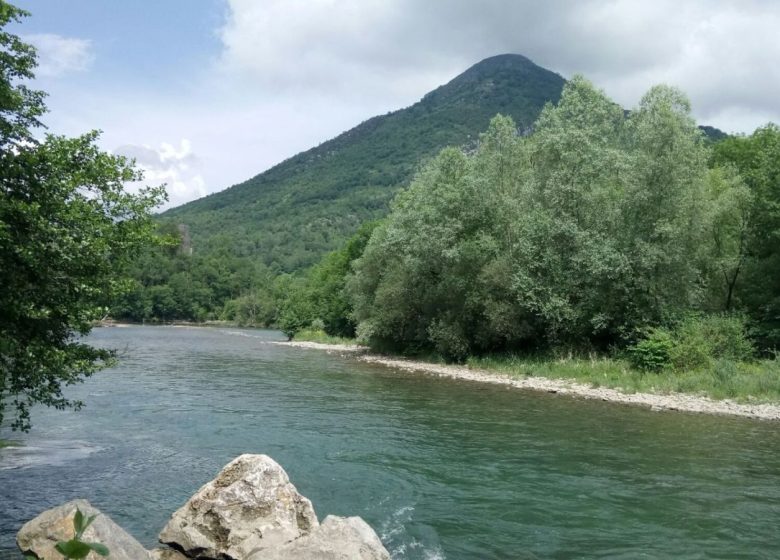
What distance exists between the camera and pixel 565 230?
37.1m

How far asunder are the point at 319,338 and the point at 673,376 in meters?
54.1

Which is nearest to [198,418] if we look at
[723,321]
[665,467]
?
[665,467]

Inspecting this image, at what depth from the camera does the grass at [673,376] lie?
2772cm

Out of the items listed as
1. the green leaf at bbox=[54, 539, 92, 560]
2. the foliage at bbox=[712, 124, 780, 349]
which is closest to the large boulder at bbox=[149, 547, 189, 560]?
the green leaf at bbox=[54, 539, 92, 560]

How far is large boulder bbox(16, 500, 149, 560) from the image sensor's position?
26.9 ft

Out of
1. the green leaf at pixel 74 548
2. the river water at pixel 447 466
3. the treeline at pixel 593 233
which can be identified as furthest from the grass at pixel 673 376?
the green leaf at pixel 74 548

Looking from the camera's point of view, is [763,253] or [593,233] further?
[763,253]

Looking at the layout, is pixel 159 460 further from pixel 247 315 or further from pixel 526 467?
pixel 247 315

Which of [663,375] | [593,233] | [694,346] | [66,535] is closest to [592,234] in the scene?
[593,233]

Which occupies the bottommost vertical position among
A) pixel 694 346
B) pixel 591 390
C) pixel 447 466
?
pixel 447 466

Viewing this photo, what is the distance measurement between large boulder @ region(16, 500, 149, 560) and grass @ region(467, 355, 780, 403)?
26.7 metres

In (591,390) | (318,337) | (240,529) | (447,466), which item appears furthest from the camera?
(318,337)

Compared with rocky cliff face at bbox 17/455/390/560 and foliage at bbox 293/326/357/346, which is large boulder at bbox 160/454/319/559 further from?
foliage at bbox 293/326/357/346

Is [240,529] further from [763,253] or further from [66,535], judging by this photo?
[763,253]
